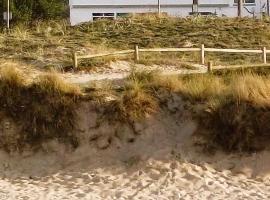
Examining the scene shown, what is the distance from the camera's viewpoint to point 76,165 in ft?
40.4

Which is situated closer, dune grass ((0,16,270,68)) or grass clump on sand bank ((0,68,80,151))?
grass clump on sand bank ((0,68,80,151))

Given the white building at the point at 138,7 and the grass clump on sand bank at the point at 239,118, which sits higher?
the white building at the point at 138,7

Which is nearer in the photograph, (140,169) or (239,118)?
(140,169)

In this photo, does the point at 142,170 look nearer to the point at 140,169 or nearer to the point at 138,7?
the point at 140,169

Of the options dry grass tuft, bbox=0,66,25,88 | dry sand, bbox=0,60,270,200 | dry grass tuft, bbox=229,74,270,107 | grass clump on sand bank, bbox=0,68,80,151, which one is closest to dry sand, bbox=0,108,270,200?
dry sand, bbox=0,60,270,200

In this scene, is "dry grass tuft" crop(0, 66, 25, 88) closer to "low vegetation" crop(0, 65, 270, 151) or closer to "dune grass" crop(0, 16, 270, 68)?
"low vegetation" crop(0, 65, 270, 151)

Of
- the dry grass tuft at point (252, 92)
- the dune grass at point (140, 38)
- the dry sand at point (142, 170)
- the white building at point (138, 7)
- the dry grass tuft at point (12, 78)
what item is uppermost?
the white building at point (138, 7)

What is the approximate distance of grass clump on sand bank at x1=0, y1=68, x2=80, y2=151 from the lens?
510 inches

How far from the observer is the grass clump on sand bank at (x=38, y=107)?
13.0 m

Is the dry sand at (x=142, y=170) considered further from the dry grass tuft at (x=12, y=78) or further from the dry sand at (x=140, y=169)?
the dry grass tuft at (x=12, y=78)

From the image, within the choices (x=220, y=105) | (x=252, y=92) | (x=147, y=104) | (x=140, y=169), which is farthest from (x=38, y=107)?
(x=252, y=92)

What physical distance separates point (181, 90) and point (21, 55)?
972 cm

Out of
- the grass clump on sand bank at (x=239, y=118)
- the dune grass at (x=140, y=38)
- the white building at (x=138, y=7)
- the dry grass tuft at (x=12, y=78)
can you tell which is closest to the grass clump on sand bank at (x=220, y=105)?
the grass clump on sand bank at (x=239, y=118)

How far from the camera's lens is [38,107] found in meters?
13.2
